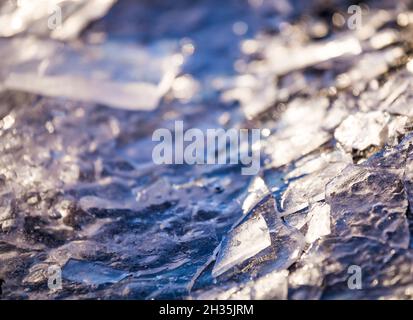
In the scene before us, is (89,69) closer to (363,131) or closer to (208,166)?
(208,166)

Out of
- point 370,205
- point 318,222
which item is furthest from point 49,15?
point 370,205

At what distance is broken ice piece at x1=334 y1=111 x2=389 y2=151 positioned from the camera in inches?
79.3

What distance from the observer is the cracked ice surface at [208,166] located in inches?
59.2

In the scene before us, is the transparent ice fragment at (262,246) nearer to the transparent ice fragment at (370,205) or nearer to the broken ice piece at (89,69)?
the transparent ice fragment at (370,205)

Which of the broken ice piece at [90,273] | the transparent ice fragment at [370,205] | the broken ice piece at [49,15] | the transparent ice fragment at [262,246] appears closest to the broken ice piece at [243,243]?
the transparent ice fragment at [262,246]

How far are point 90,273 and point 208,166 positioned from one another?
933mm

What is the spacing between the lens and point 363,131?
2053mm

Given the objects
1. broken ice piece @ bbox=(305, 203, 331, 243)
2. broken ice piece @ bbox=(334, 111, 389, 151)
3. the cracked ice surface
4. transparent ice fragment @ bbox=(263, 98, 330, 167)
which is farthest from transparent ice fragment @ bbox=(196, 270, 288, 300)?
broken ice piece @ bbox=(334, 111, 389, 151)

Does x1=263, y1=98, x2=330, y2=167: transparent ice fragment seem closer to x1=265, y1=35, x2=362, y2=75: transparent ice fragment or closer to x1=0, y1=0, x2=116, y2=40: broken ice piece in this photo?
x1=265, y1=35, x2=362, y2=75: transparent ice fragment

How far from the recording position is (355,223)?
1.66 m

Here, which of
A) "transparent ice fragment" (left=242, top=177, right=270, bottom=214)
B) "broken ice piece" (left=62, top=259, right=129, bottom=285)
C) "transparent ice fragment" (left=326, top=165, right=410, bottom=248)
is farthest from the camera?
"transparent ice fragment" (left=242, top=177, right=270, bottom=214)

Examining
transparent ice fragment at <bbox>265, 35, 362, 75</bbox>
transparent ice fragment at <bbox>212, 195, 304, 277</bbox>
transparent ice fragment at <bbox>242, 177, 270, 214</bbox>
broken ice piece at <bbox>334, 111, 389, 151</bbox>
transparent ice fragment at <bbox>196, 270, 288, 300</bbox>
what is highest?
transparent ice fragment at <bbox>265, 35, 362, 75</bbox>
